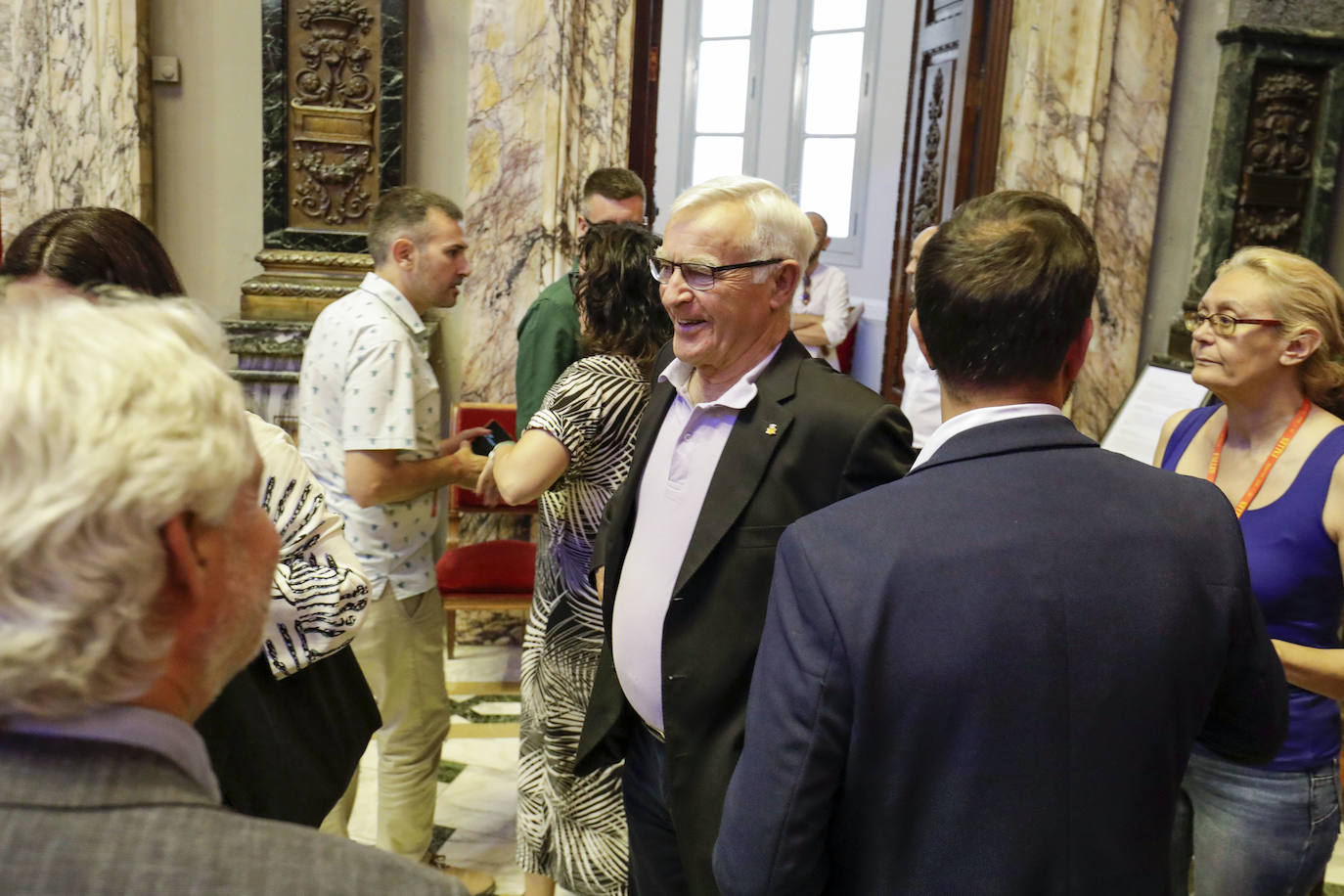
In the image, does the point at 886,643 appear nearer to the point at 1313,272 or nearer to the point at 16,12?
the point at 1313,272

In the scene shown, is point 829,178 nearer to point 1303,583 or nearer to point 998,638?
point 1303,583

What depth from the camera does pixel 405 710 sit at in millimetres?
3225

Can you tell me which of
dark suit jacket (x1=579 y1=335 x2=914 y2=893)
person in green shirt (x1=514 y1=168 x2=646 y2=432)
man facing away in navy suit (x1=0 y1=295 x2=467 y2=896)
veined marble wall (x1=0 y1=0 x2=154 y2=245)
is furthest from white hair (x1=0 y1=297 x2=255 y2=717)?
veined marble wall (x1=0 y1=0 x2=154 y2=245)

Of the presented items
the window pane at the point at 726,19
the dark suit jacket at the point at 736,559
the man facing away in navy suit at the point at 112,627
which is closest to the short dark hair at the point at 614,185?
Answer: the dark suit jacket at the point at 736,559

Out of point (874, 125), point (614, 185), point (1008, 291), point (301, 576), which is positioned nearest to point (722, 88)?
point (874, 125)

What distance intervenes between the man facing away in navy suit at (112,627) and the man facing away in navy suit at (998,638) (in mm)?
663

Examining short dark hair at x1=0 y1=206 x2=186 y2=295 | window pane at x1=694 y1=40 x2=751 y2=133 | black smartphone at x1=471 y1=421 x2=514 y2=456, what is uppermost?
window pane at x1=694 y1=40 x2=751 y2=133

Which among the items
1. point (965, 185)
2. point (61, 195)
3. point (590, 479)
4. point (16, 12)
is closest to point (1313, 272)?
point (590, 479)

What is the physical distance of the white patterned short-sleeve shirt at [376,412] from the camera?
2.90m

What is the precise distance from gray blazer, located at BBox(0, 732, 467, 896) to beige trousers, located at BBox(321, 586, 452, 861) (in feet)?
7.53

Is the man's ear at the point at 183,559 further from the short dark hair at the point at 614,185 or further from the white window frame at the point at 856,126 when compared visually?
the white window frame at the point at 856,126

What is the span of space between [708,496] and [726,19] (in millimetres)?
A: 9325

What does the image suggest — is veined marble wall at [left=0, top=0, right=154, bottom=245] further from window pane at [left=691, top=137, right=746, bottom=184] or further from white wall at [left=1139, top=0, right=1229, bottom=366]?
window pane at [left=691, top=137, right=746, bottom=184]

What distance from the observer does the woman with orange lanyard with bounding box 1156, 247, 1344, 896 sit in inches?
82.0
